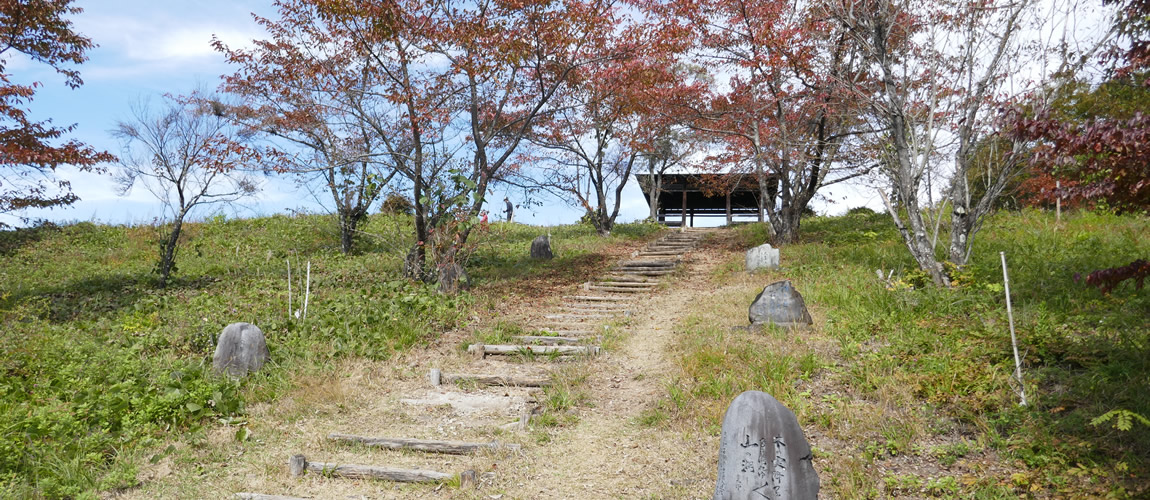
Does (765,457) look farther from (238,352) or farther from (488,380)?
(238,352)

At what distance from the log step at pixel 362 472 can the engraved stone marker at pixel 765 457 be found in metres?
2.53

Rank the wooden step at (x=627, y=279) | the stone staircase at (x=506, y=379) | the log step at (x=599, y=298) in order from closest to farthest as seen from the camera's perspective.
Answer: the stone staircase at (x=506, y=379) → the log step at (x=599, y=298) → the wooden step at (x=627, y=279)

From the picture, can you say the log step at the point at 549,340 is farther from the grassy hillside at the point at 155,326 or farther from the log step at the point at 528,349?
the grassy hillside at the point at 155,326

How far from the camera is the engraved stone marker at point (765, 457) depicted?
411cm

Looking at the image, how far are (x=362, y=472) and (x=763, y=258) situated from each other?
978 centimetres

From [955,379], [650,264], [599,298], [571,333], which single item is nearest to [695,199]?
[650,264]

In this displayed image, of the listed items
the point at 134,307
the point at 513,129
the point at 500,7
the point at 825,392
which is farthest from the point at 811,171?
the point at 134,307

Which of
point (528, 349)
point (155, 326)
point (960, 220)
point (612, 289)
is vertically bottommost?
point (528, 349)

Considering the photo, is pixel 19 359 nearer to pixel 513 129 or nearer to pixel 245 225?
pixel 513 129

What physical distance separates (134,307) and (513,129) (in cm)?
937

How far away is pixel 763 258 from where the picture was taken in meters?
13.2

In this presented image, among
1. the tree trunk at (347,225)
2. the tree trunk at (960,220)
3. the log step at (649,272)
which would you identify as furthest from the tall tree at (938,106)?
the tree trunk at (347,225)

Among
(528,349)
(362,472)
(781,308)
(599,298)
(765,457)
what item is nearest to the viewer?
(765,457)

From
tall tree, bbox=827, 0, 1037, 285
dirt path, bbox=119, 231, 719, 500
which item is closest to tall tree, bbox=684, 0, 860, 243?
tall tree, bbox=827, 0, 1037, 285
